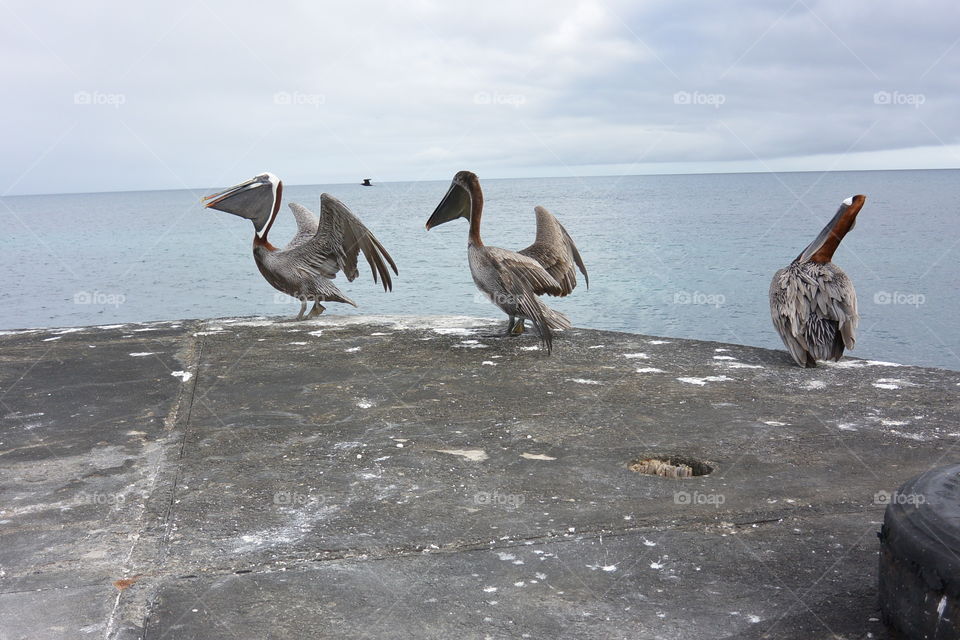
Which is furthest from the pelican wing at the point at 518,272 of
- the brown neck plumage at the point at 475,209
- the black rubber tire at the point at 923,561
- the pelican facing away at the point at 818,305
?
the black rubber tire at the point at 923,561

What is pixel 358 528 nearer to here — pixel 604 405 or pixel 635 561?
pixel 635 561

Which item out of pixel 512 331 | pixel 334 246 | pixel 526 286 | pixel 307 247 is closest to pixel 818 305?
pixel 526 286

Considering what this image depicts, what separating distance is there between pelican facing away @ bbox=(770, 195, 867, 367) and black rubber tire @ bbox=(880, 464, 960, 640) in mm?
3143

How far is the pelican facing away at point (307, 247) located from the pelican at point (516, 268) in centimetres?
106

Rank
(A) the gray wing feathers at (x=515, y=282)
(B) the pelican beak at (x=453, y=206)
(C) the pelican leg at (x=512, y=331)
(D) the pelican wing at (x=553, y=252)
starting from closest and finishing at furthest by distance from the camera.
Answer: (A) the gray wing feathers at (x=515, y=282) < (C) the pelican leg at (x=512, y=331) < (B) the pelican beak at (x=453, y=206) < (D) the pelican wing at (x=553, y=252)

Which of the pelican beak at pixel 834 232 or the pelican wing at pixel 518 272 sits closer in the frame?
the pelican beak at pixel 834 232

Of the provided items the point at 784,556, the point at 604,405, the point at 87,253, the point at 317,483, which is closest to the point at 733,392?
the point at 604,405

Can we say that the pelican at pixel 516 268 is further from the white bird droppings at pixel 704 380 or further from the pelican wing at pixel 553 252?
the white bird droppings at pixel 704 380

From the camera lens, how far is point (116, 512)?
11.1 ft

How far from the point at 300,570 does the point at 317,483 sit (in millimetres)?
795

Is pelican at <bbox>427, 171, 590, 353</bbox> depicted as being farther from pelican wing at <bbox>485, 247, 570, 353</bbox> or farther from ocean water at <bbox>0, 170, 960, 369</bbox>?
ocean water at <bbox>0, 170, 960, 369</bbox>

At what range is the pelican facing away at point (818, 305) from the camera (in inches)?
215

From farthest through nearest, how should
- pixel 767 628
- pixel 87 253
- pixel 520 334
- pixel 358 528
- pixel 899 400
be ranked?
pixel 87 253 < pixel 520 334 < pixel 899 400 < pixel 358 528 < pixel 767 628

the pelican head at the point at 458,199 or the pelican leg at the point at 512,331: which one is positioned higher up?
the pelican head at the point at 458,199
